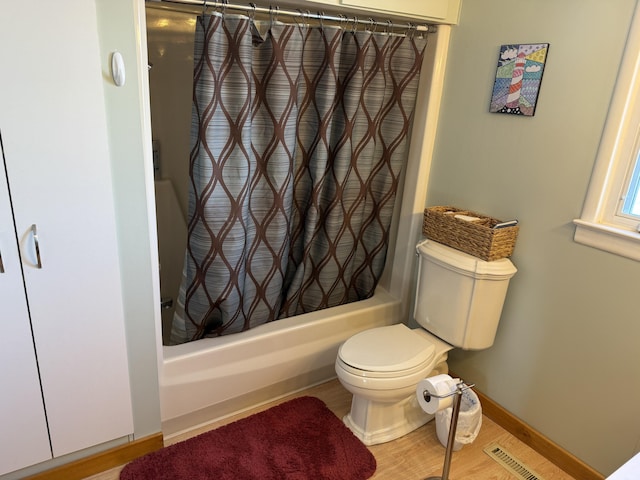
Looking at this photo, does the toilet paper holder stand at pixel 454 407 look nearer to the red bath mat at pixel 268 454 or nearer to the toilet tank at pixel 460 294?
the red bath mat at pixel 268 454

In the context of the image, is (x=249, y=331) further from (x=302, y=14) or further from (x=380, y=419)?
(x=302, y=14)

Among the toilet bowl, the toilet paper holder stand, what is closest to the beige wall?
the toilet bowl

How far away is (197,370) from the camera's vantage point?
1980 mm

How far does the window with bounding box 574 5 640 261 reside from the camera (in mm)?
1600

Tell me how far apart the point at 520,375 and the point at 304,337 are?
3.28 ft

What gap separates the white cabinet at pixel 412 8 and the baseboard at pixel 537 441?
70.6 inches

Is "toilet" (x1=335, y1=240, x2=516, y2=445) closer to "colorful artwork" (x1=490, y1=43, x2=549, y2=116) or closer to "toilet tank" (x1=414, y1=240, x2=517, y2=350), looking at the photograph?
"toilet tank" (x1=414, y1=240, x2=517, y2=350)

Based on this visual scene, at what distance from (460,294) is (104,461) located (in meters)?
1.60

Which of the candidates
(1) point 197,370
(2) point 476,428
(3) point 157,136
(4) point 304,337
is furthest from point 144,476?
(3) point 157,136

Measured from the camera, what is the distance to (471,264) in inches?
77.7

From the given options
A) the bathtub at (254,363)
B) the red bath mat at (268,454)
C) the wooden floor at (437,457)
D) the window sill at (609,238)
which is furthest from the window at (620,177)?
the red bath mat at (268,454)

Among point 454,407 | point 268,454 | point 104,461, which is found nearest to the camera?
point 454,407

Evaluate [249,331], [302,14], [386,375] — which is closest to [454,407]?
[386,375]

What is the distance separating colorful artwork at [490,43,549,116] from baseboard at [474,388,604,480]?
4.47 ft
